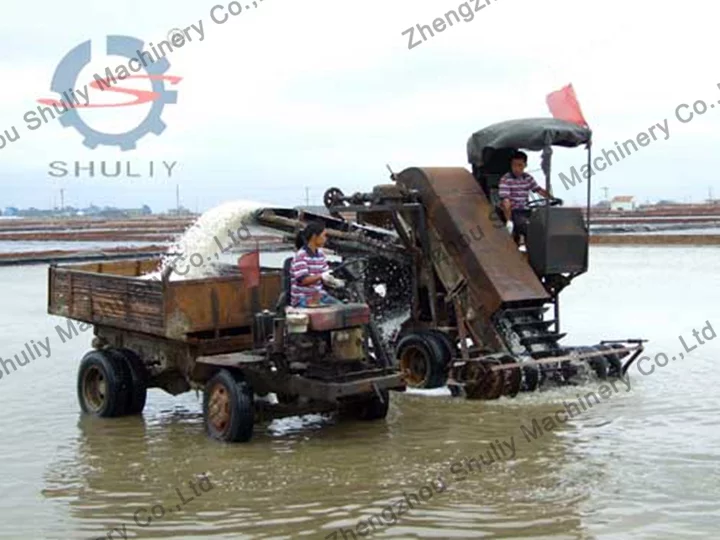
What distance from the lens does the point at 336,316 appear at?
8.75 metres

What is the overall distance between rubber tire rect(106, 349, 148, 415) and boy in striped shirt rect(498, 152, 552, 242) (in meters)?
4.52

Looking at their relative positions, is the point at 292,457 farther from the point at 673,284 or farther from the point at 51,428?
the point at 673,284

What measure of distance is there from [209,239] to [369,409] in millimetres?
2993

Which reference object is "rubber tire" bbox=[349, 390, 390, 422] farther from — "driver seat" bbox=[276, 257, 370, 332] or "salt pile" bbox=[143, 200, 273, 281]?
"salt pile" bbox=[143, 200, 273, 281]

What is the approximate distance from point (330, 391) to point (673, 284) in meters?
17.3

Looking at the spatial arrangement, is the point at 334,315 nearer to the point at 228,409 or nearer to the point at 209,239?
the point at 228,409

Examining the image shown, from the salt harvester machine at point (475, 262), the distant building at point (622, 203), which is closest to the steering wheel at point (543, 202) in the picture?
the salt harvester machine at point (475, 262)

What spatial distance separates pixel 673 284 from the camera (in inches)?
959

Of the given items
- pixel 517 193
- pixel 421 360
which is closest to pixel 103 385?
pixel 421 360

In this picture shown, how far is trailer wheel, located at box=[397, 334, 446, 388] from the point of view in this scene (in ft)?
38.3

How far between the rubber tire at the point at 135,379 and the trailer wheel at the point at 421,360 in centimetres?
304

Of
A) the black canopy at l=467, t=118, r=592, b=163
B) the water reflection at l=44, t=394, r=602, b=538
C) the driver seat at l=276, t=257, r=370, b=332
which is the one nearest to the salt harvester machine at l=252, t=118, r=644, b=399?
the black canopy at l=467, t=118, r=592, b=163

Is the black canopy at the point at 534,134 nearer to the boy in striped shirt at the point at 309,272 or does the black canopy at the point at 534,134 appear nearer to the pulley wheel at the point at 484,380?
the pulley wheel at the point at 484,380

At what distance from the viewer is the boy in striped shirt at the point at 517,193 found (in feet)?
40.1
